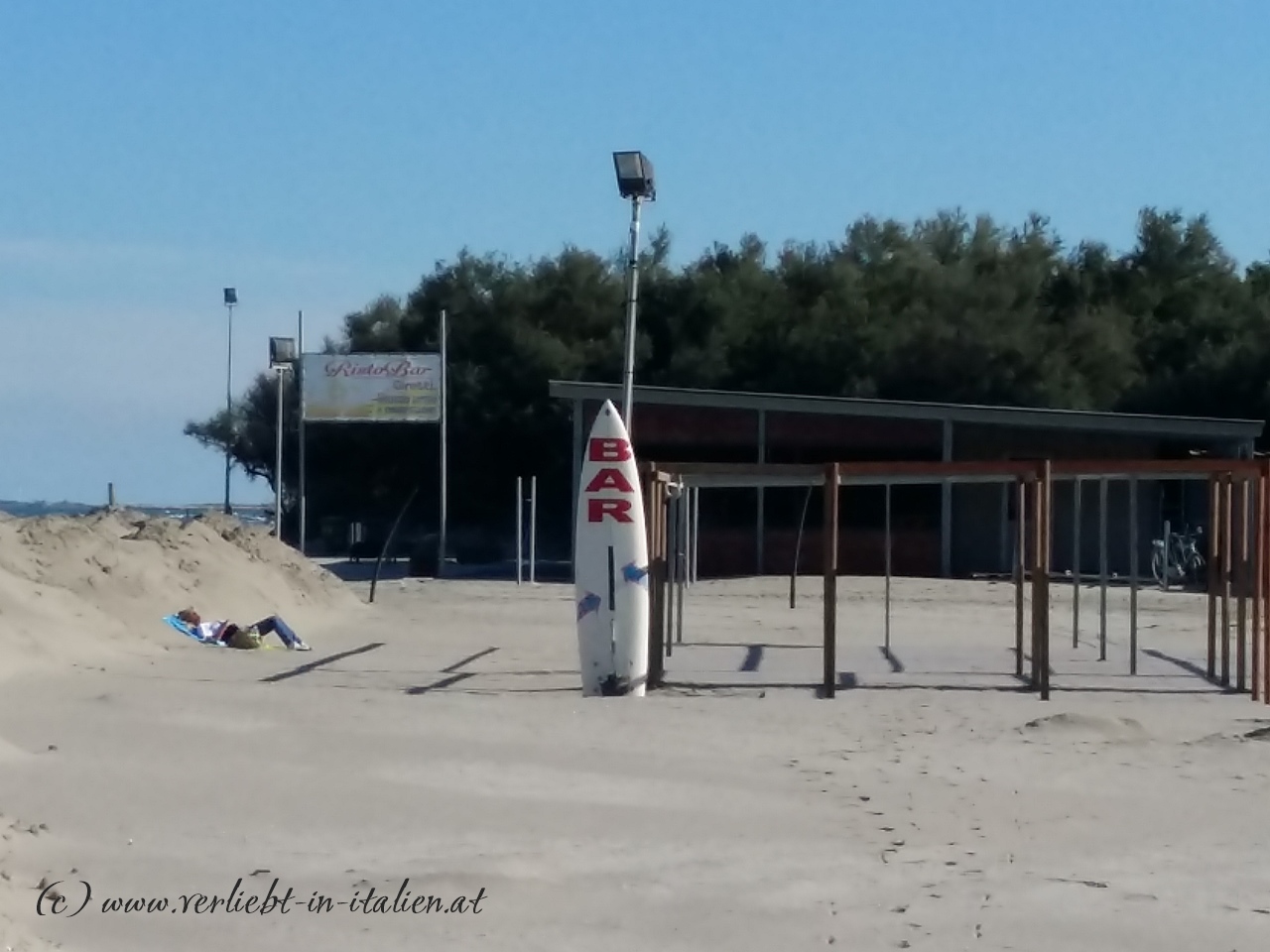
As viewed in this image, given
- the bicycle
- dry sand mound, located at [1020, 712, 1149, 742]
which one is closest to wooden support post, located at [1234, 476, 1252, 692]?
dry sand mound, located at [1020, 712, 1149, 742]

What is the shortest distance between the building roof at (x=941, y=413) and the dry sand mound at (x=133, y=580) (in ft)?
34.6

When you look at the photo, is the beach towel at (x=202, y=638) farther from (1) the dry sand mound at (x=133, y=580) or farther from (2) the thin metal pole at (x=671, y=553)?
(2) the thin metal pole at (x=671, y=553)

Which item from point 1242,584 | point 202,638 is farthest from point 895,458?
point 1242,584

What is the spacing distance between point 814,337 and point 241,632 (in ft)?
114

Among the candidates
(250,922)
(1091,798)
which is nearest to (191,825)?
(250,922)

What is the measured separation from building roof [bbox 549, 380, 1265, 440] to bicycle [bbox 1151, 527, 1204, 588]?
205 cm

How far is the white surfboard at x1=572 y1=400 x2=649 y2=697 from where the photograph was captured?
1511cm

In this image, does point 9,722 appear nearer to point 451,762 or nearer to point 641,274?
point 451,762

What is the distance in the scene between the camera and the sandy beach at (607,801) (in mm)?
7312

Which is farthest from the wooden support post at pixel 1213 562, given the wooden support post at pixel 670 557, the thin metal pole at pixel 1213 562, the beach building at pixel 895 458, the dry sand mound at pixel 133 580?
the beach building at pixel 895 458

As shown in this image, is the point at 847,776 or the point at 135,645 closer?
the point at 847,776

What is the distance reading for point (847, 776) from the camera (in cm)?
1076

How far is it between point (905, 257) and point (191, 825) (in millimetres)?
51170

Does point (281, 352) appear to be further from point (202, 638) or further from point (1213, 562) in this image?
point (1213, 562)
